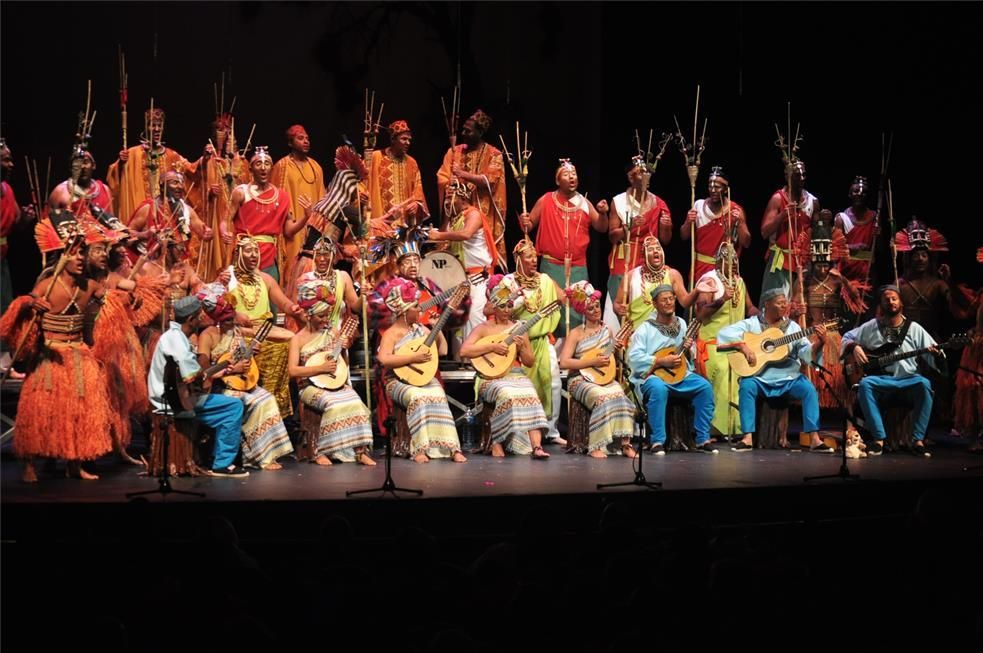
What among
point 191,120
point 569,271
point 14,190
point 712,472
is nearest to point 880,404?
point 712,472

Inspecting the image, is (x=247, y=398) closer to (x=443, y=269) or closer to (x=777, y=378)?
(x=443, y=269)

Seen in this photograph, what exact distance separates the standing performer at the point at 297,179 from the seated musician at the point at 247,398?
2012mm

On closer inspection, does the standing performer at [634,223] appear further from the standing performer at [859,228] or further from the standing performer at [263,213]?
the standing performer at [263,213]

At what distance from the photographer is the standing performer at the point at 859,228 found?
1091cm

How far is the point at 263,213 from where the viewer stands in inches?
397

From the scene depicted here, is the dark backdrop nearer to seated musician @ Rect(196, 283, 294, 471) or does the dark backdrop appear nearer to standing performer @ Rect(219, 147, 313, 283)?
standing performer @ Rect(219, 147, 313, 283)

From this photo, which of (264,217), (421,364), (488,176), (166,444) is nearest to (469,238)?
(488,176)

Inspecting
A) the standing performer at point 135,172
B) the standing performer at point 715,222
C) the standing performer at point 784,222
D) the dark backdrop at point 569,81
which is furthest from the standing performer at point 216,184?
the standing performer at point 784,222

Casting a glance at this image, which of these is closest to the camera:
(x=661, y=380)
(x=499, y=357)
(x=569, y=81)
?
(x=499, y=357)

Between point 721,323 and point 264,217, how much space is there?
134 inches

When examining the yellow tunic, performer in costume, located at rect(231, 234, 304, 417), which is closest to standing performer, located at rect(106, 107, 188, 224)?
the yellow tunic

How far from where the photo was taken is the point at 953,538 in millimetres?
4656

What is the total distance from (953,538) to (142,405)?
5.22m

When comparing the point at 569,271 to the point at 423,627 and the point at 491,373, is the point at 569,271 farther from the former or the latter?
the point at 423,627
